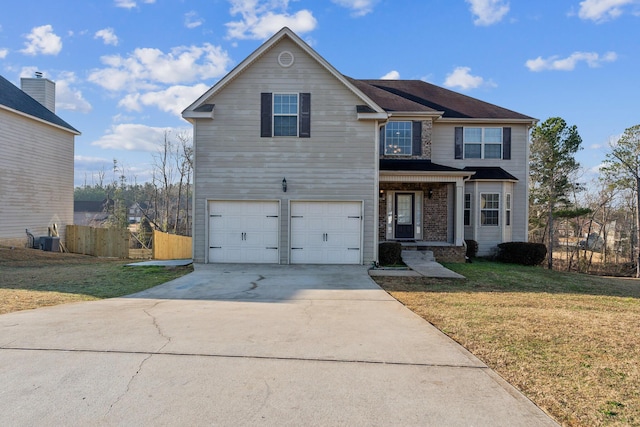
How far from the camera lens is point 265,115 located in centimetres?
1327

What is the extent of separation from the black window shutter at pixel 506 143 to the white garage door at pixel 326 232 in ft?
30.5

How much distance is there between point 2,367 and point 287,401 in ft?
10.2

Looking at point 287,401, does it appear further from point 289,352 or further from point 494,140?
point 494,140

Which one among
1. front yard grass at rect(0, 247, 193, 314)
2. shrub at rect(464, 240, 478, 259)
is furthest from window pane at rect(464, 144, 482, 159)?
front yard grass at rect(0, 247, 193, 314)

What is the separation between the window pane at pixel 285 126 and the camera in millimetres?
13297

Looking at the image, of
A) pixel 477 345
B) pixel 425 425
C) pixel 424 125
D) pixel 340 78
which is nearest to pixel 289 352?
pixel 425 425

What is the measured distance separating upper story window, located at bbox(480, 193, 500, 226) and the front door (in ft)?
11.3

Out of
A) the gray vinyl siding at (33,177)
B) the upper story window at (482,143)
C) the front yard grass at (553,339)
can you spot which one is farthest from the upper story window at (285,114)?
the gray vinyl siding at (33,177)

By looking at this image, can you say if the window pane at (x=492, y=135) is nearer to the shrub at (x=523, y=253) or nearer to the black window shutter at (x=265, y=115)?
the shrub at (x=523, y=253)

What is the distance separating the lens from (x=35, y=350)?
4.73 meters

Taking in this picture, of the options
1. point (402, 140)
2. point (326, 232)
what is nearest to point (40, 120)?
point (326, 232)

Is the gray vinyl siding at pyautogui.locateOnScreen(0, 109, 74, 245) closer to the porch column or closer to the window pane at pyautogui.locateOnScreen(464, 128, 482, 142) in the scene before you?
the porch column

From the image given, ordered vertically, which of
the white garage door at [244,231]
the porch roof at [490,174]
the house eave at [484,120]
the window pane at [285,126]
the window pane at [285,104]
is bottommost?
the white garage door at [244,231]

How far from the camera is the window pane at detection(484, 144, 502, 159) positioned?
18.6 metres
